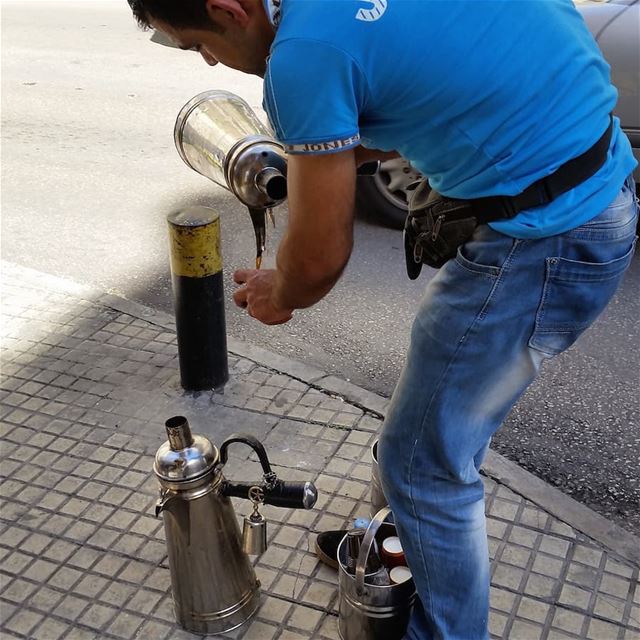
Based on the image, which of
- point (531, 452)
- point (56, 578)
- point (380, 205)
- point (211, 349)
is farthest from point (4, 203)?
point (531, 452)

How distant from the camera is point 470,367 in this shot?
68.5 inches

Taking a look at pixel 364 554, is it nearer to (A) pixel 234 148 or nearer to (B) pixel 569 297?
(B) pixel 569 297

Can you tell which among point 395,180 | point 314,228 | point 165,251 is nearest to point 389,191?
point 395,180

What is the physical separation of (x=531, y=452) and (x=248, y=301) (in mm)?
1679

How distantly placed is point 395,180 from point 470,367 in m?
3.32

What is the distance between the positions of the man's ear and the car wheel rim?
3.36 meters

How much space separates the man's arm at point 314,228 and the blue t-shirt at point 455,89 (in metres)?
0.04

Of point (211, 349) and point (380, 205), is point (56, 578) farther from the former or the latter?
point (380, 205)

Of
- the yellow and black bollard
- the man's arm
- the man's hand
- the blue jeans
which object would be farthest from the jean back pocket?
the yellow and black bollard

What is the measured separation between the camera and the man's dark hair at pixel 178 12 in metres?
1.52

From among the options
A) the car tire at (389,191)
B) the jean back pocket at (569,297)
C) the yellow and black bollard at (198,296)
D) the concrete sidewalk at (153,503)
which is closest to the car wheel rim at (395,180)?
the car tire at (389,191)

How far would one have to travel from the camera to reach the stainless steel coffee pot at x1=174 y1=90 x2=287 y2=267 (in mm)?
1828

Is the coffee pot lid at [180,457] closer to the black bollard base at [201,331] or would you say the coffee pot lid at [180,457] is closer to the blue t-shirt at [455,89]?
the blue t-shirt at [455,89]

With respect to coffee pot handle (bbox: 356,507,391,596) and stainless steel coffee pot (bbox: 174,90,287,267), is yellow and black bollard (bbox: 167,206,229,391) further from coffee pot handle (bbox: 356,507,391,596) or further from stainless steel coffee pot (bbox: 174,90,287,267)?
coffee pot handle (bbox: 356,507,391,596)
